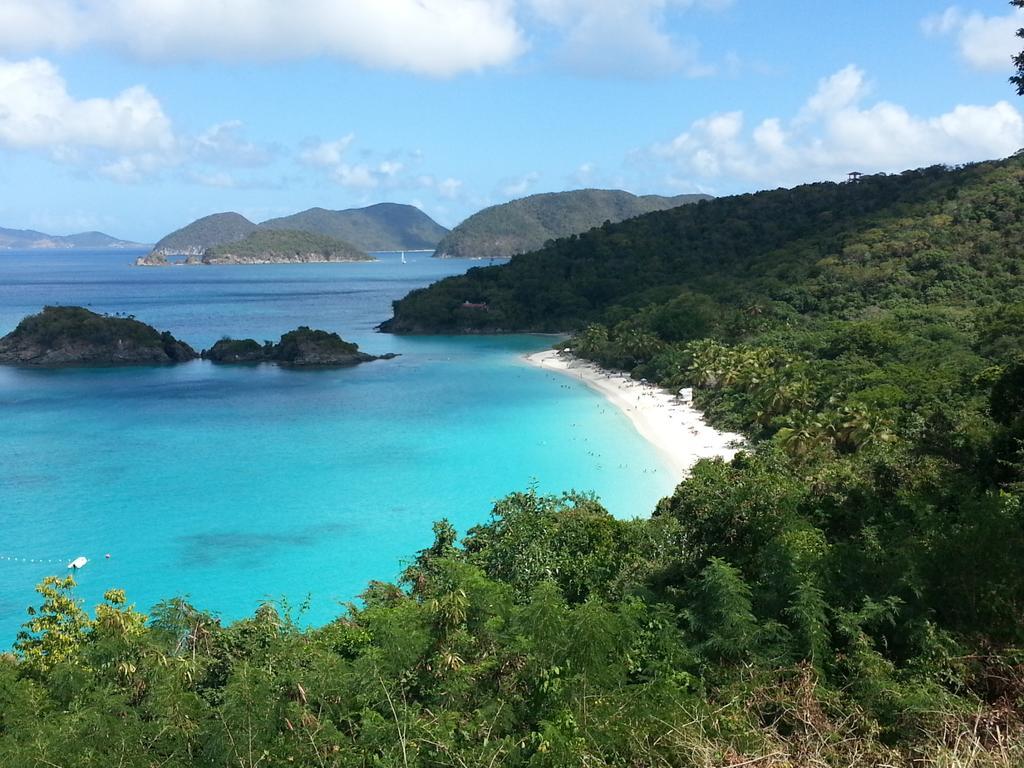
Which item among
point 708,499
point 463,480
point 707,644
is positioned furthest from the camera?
point 463,480

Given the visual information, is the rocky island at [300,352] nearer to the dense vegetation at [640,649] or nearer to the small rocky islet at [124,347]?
the small rocky islet at [124,347]

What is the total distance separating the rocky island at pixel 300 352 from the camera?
59844 millimetres

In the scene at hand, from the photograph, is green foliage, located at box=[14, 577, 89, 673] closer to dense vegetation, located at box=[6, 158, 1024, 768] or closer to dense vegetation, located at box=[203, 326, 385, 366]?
dense vegetation, located at box=[6, 158, 1024, 768]

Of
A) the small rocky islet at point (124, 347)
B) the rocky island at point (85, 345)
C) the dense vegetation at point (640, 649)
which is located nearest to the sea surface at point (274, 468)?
the small rocky islet at point (124, 347)

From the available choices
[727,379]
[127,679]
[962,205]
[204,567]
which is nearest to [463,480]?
[204,567]

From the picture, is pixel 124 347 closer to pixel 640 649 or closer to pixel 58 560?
pixel 58 560

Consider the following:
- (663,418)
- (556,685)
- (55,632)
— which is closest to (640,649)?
(556,685)

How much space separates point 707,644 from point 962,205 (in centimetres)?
6547

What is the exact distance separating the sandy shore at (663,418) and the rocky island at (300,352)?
1535 cm

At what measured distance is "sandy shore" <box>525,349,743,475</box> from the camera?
31297mm

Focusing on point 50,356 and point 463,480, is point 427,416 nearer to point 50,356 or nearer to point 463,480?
point 463,480

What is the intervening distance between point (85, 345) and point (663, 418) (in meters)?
47.9

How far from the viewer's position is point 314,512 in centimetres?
2641

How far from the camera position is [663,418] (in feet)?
125
